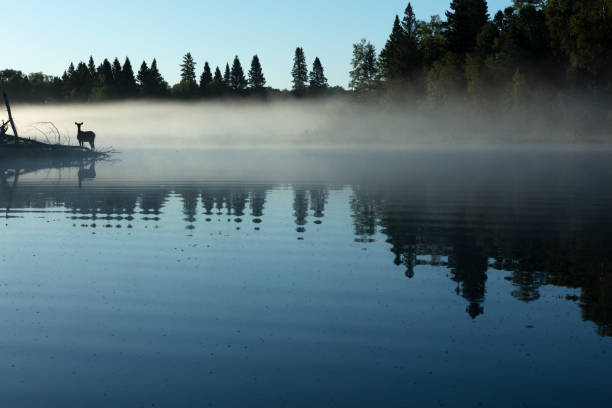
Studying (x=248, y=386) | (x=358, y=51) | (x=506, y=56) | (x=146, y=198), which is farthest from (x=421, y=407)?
(x=358, y=51)

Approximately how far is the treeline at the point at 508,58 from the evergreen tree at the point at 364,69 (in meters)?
7.13

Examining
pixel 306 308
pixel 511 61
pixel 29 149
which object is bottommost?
pixel 306 308

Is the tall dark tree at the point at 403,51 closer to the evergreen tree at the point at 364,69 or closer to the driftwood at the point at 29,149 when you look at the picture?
the evergreen tree at the point at 364,69

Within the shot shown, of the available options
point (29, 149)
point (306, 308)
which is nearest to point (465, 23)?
point (29, 149)

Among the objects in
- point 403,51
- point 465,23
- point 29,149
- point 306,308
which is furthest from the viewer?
point 403,51

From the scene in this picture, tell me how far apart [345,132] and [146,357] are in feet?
533

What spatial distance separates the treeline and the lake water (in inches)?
3332

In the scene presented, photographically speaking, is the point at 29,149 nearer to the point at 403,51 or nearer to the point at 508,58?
the point at 508,58

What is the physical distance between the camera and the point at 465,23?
133750 millimetres

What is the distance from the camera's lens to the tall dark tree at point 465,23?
435ft

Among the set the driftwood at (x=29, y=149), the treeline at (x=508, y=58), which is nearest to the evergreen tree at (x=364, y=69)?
the treeline at (x=508, y=58)

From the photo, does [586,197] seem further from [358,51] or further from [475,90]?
[358,51]

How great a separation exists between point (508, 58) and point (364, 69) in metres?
54.3

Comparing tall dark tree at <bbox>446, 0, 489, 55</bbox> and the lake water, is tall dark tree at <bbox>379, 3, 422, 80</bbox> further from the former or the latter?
the lake water
